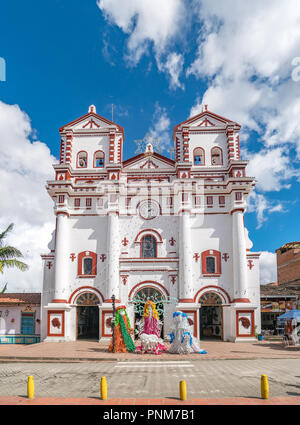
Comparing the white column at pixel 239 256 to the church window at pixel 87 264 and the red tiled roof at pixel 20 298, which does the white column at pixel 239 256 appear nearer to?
the church window at pixel 87 264

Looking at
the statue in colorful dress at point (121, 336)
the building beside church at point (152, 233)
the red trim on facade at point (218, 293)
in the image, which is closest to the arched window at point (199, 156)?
the building beside church at point (152, 233)

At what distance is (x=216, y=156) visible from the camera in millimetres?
29859

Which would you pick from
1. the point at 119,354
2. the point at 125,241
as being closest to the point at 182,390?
the point at 119,354

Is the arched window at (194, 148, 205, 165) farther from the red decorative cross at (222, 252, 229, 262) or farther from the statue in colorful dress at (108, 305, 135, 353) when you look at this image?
the statue in colorful dress at (108, 305, 135, 353)

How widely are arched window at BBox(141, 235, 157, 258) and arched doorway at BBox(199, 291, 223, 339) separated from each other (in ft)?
15.2

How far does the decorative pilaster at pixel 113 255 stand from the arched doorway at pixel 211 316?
6071mm

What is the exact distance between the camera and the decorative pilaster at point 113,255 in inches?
1034

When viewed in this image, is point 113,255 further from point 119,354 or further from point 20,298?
point 20,298

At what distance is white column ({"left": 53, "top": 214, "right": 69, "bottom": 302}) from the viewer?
87.0 ft

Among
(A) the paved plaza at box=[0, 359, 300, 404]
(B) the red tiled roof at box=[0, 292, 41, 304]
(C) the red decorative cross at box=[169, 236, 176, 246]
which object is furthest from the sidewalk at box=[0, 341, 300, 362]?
(C) the red decorative cross at box=[169, 236, 176, 246]

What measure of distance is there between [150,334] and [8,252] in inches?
569

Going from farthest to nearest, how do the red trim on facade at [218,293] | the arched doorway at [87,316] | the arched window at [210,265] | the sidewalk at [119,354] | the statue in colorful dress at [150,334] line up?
1. the arched window at [210,265]
2. the arched doorway at [87,316]
3. the red trim on facade at [218,293]
4. the statue in colorful dress at [150,334]
5. the sidewalk at [119,354]
